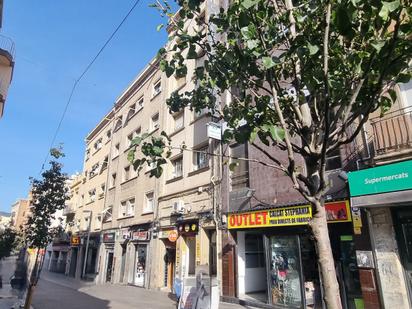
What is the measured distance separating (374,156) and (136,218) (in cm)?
1572

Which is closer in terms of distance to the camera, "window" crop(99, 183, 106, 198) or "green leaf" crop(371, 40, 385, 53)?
"green leaf" crop(371, 40, 385, 53)

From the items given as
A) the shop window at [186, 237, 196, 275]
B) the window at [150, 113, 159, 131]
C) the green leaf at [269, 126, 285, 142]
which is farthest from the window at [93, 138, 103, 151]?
the green leaf at [269, 126, 285, 142]

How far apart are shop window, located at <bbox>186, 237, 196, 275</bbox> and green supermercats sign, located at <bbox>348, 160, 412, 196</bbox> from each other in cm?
899

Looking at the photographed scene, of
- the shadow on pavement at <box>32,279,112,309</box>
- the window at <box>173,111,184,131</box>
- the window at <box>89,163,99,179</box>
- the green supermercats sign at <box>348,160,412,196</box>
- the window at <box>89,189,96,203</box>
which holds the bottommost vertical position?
the shadow on pavement at <box>32,279,112,309</box>

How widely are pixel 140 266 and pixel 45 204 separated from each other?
8.04 meters

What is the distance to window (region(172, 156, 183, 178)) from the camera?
1819 centimetres

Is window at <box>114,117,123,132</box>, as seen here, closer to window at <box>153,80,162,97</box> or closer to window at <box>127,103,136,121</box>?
window at <box>127,103,136,121</box>

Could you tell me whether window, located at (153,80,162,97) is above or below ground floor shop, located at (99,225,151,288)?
above

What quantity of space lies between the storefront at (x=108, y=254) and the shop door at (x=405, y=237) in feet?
62.1

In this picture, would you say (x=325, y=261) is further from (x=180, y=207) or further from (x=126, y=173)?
(x=126, y=173)

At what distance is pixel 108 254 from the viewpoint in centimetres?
2436

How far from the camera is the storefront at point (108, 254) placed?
2351cm

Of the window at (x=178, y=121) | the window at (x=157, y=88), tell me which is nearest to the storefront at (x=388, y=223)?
the window at (x=178, y=121)

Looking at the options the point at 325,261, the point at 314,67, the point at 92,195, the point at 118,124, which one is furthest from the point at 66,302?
the point at 92,195
